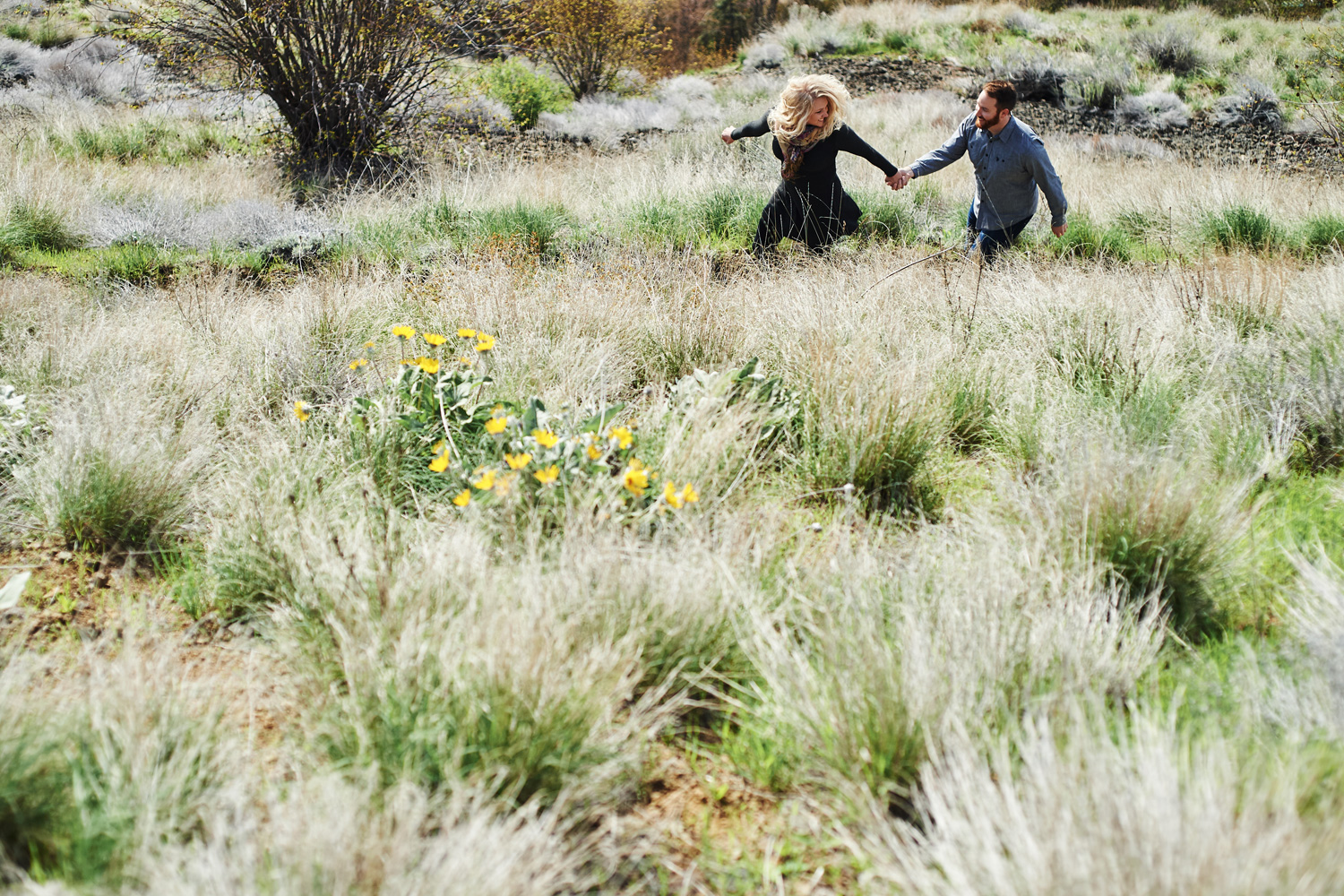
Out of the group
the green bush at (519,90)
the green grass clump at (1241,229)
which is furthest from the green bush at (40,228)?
the green grass clump at (1241,229)

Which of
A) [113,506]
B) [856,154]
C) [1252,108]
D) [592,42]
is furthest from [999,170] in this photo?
[592,42]

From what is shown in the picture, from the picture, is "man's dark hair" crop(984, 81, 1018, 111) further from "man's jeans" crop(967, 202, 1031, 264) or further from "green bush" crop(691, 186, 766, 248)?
"green bush" crop(691, 186, 766, 248)

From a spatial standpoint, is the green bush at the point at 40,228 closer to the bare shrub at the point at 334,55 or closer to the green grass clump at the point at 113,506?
the bare shrub at the point at 334,55

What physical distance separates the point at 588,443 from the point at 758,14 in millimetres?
27014

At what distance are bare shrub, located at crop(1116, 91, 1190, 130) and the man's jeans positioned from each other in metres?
8.74

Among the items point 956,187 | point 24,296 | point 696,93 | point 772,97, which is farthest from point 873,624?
point 696,93

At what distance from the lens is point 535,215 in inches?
257

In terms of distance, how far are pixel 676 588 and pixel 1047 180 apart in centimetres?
481

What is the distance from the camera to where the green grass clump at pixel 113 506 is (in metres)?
2.72

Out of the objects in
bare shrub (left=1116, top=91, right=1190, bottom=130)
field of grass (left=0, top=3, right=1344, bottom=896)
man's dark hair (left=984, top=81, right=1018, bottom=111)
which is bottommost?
field of grass (left=0, top=3, right=1344, bottom=896)

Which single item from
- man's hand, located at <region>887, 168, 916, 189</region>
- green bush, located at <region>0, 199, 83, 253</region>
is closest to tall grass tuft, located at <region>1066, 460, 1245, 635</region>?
man's hand, located at <region>887, 168, 916, 189</region>

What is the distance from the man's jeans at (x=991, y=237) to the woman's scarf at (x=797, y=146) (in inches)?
53.2

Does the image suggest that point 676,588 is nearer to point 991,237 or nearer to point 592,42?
point 991,237

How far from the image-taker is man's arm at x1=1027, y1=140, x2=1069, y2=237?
5.53m
